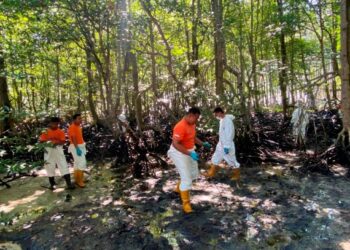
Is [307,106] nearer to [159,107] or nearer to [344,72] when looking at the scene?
[344,72]

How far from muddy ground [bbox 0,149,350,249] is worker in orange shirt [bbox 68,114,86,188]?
332mm

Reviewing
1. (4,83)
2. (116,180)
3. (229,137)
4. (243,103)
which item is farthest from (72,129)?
(4,83)

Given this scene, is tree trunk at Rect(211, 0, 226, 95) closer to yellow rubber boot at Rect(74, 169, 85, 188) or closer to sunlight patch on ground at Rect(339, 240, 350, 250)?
yellow rubber boot at Rect(74, 169, 85, 188)

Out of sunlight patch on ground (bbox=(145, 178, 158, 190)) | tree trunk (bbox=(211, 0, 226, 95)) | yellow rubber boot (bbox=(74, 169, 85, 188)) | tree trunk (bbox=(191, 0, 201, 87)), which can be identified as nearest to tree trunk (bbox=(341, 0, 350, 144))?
tree trunk (bbox=(211, 0, 226, 95))

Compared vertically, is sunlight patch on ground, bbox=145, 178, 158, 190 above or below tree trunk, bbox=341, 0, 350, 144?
below

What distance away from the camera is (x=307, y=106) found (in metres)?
7.98

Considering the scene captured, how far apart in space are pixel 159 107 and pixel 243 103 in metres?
4.14

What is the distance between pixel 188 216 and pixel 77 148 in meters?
2.95

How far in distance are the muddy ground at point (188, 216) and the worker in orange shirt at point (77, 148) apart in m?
0.33

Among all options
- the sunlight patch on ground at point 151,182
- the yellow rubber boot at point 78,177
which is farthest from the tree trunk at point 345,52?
the yellow rubber boot at point 78,177

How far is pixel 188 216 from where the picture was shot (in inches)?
190

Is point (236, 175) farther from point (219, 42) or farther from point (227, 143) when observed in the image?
point (219, 42)

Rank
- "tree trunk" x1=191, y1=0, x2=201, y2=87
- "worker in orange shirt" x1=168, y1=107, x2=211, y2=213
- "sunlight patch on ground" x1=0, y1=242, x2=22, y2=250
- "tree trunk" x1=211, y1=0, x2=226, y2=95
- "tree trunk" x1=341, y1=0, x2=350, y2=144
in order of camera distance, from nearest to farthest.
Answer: "sunlight patch on ground" x1=0, y1=242, x2=22, y2=250, "worker in orange shirt" x1=168, y1=107, x2=211, y2=213, "tree trunk" x1=341, y1=0, x2=350, y2=144, "tree trunk" x1=191, y1=0, x2=201, y2=87, "tree trunk" x1=211, y1=0, x2=226, y2=95

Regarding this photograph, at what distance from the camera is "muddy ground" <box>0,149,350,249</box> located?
4078 mm
